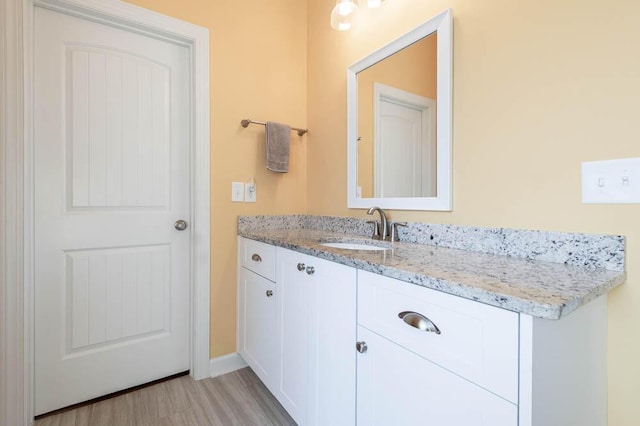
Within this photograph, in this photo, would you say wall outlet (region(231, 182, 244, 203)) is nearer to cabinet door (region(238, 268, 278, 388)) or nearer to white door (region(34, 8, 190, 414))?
white door (region(34, 8, 190, 414))

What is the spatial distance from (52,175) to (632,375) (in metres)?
2.23

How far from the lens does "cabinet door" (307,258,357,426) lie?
94cm

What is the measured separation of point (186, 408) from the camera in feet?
4.71

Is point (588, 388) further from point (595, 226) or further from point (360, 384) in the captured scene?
point (360, 384)

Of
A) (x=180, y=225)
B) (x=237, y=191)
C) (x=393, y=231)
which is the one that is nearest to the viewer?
(x=393, y=231)

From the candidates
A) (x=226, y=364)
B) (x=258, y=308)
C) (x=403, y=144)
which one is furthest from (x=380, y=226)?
(x=226, y=364)

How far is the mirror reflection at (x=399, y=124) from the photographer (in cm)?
126

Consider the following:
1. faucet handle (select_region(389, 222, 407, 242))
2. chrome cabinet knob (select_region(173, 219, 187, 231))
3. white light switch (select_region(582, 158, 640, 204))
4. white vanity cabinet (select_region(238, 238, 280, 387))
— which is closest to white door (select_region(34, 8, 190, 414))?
chrome cabinet knob (select_region(173, 219, 187, 231))

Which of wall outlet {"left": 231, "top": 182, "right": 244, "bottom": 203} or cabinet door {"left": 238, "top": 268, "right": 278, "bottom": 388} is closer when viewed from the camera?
cabinet door {"left": 238, "top": 268, "right": 278, "bottom": 388}

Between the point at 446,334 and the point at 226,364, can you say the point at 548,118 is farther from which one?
the point at 226,364

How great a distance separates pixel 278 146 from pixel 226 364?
134cm

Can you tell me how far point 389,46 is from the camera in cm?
142

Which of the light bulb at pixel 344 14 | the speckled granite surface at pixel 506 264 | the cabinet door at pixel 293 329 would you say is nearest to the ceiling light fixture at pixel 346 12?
the light bulb at pixel 344 14

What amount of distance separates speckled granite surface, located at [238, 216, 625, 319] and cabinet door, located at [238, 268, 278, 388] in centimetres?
33
